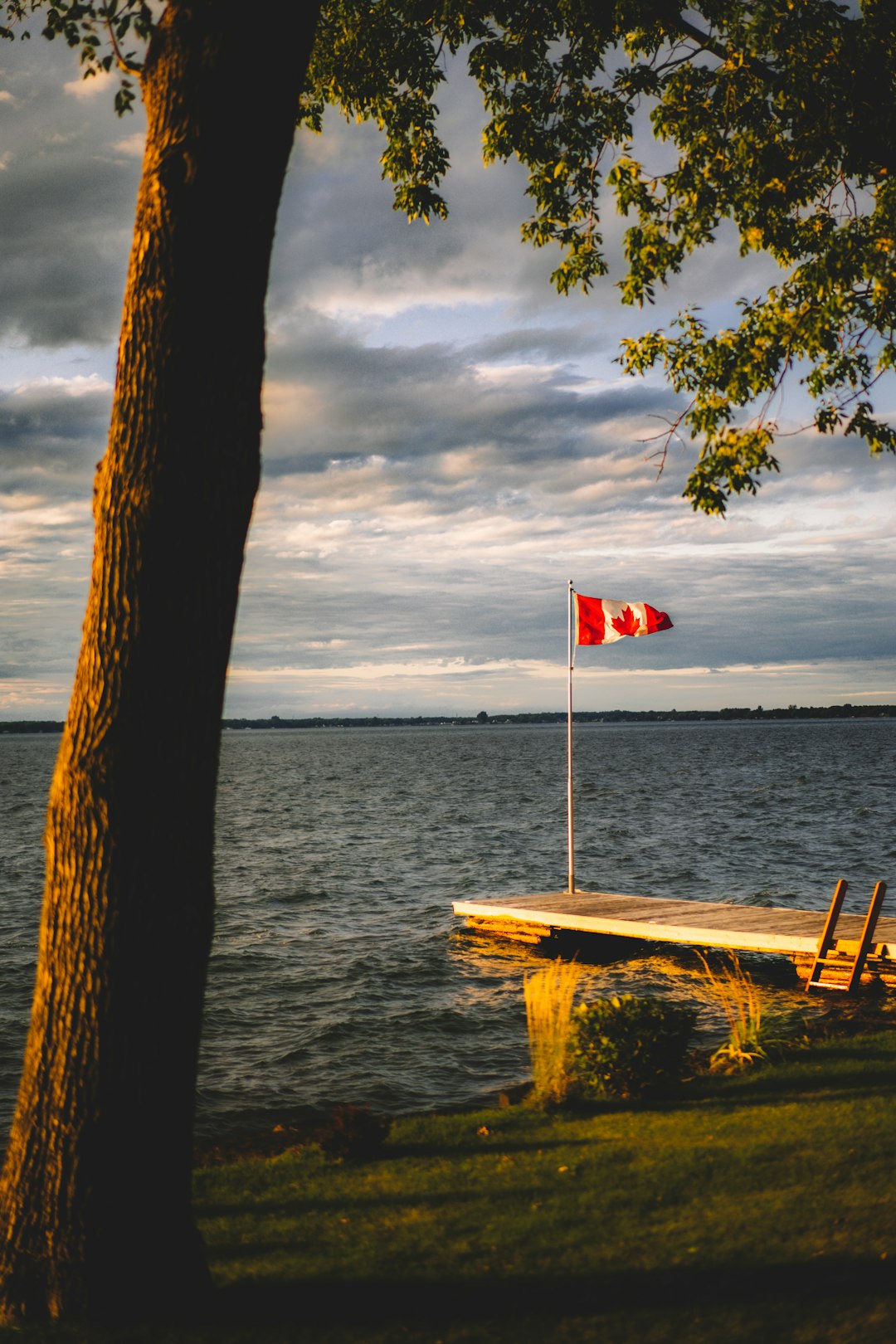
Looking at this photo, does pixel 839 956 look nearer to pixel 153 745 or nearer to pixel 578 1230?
pixel 578 1230

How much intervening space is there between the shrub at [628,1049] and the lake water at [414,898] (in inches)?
135

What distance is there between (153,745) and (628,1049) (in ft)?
22.5

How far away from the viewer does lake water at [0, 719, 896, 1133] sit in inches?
584

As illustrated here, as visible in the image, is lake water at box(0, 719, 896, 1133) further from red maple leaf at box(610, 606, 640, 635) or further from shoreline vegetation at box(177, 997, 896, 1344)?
red maple leaf at box(610, 606, 640, 635)

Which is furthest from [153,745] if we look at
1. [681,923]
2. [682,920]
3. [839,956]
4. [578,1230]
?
[682,920]

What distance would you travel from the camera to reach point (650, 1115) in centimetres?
936

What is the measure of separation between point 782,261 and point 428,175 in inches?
159

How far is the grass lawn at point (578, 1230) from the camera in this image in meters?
5.28

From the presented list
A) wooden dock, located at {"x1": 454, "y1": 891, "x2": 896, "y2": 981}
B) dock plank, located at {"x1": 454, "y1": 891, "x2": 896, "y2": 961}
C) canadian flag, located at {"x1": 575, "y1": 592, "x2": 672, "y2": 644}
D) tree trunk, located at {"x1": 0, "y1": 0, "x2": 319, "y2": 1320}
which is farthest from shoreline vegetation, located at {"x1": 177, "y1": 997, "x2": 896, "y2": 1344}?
canadian flag, located at {"x1": 575, "y1": 592, "x2": 672, "y2": 644}

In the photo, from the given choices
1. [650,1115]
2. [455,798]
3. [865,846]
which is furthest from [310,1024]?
[455,798]

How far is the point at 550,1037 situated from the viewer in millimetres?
10180

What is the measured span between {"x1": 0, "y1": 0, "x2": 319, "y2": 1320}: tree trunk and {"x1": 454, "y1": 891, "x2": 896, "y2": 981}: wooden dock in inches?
554

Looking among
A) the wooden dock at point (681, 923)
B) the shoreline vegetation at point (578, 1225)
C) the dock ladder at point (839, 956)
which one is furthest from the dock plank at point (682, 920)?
the shoreline vegetation at point (578, 1225)

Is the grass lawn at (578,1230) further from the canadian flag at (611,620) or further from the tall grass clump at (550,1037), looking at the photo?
the canadian flag at (611,620)
